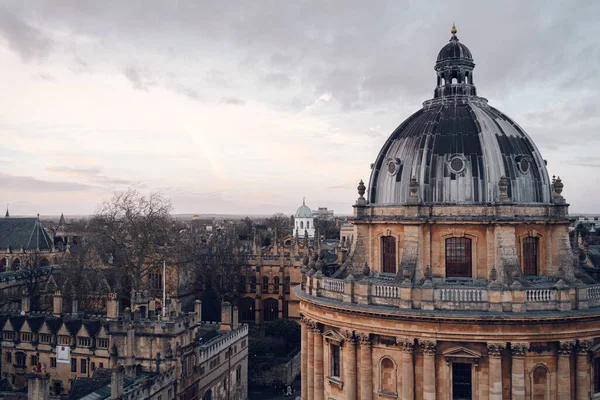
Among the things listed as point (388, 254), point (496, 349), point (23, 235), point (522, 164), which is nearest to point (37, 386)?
point (388, 254)

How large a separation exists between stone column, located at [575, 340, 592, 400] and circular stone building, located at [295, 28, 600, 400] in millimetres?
54

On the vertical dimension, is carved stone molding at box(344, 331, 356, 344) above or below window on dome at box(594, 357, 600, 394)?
above

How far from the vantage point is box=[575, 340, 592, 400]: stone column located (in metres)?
24.2

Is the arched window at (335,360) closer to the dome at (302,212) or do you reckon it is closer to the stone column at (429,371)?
the stone column at (429,371)

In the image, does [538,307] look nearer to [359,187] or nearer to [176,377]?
[359,187]

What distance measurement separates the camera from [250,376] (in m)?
49.8

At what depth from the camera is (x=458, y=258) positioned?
26.0 meters

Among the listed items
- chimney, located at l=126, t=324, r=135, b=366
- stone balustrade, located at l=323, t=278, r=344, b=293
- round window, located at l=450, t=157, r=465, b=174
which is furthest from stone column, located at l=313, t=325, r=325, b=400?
chimney, located at l=126, t=324, r=135, b=366

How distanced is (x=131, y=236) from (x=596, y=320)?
45.3 metres

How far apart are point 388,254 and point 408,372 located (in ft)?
19.7

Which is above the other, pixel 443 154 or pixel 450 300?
pixel 443 154

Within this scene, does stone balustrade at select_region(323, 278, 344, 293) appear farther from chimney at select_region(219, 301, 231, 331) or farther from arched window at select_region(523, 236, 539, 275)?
chimney at select_region(219, 301, 231, 331)

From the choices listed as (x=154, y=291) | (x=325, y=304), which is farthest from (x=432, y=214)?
(x=154, y=291)

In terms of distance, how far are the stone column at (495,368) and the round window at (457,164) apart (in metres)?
8.23
